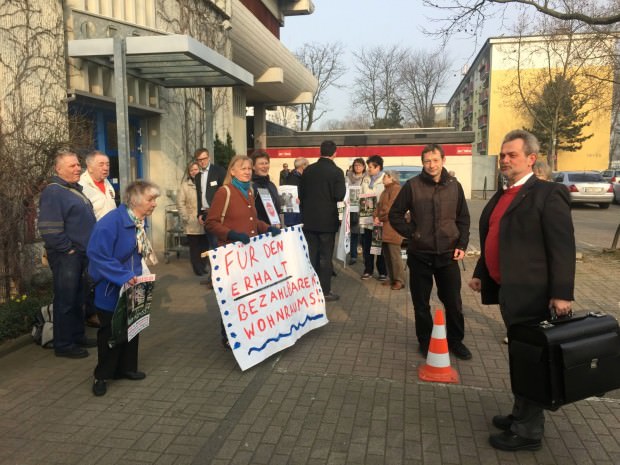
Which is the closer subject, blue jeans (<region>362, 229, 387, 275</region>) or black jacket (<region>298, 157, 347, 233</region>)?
black jacket (<region>298, 157, 347, 233</region>)

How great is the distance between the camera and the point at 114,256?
3.92 meters

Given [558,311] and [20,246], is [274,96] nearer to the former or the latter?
[20,246]

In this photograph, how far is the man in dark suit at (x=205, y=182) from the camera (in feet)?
25.0

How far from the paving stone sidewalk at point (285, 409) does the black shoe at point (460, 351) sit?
9cm

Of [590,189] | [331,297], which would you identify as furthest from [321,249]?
[590,189]

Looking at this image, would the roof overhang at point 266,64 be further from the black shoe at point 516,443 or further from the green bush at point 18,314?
the black shoe at point 516,443

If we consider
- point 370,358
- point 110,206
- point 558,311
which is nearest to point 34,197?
point 110,206

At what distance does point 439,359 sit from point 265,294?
166cm

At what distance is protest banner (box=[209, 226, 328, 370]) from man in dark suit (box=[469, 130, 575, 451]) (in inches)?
84.5

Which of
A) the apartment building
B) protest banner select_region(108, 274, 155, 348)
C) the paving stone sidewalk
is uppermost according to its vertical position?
the apartment building

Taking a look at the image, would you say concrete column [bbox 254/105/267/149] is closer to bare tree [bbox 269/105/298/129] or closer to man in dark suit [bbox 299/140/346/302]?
man in dark suit [bbox 299/140/346/302]

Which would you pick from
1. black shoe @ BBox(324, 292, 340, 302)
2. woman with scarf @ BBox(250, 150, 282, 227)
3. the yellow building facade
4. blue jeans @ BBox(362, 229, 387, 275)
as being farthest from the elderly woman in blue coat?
the yellow building facade

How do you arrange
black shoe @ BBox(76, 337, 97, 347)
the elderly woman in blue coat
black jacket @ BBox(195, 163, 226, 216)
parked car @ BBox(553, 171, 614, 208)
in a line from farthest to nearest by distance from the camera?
parked car @ BBox(553, 171, 614, 208)
black jacket @ BBox(195, 163, 226, 216)
black shoe @ BBox(76, 337, 97, 347)
the elderly woman in blue coat

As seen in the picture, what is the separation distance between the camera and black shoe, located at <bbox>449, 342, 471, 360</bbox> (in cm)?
476
